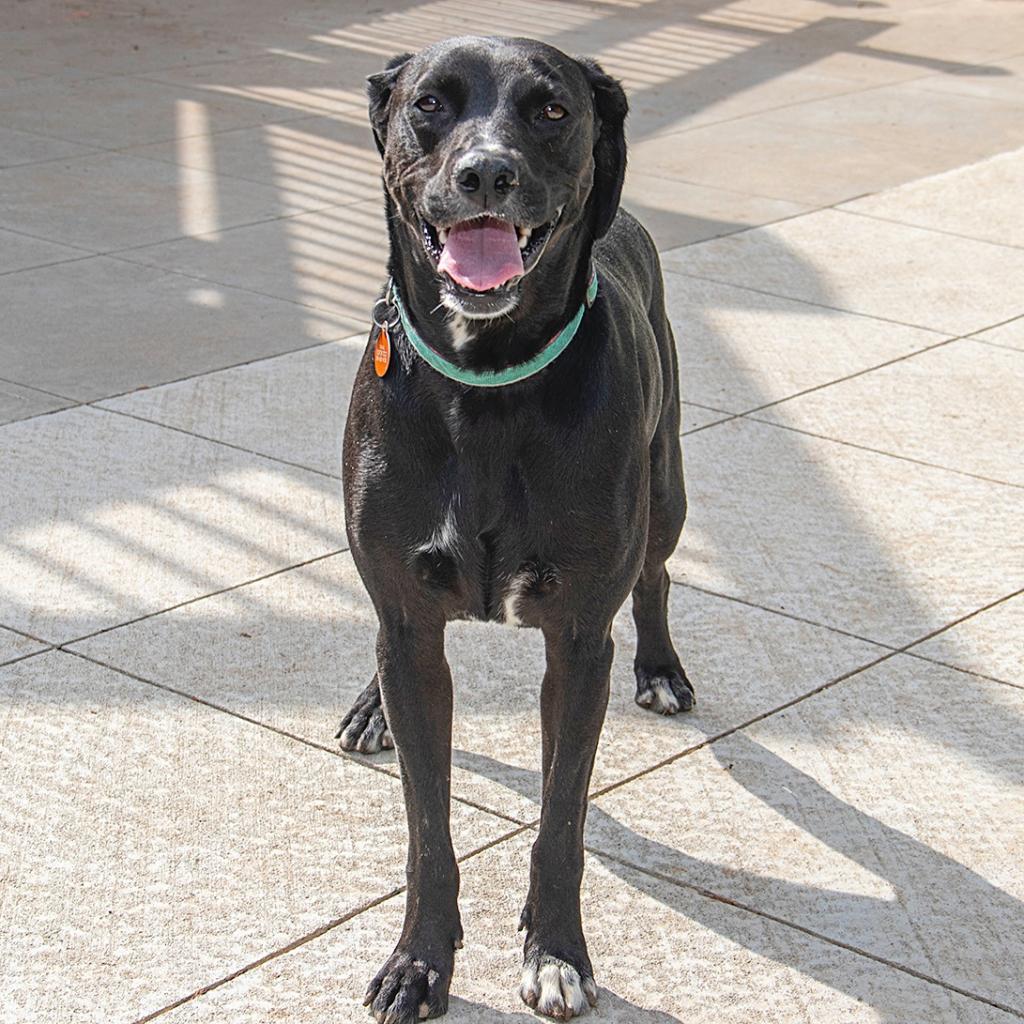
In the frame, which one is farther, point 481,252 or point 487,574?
point 487,574

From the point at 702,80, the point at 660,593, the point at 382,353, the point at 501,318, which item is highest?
the point at 501,318

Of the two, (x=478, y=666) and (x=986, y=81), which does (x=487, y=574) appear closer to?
(x=478, y=666)

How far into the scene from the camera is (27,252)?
7.96 m

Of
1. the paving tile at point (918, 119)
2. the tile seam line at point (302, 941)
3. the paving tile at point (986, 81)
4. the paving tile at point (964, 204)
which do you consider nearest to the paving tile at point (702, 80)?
the paving tile at point (918, 119)

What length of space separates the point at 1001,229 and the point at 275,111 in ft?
15.9

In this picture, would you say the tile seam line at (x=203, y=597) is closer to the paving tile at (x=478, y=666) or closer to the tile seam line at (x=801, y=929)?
the paving tile at (x=478, y=666)

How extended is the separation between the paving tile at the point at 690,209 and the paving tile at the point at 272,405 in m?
2.48

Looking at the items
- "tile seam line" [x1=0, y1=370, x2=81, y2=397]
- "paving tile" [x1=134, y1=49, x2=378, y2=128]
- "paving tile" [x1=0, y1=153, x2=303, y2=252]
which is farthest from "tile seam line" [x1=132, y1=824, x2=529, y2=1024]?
"paving tile" [x1=134, y1=49, x2=378, y2=128]

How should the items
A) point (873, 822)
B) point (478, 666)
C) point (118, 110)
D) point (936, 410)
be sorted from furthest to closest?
point (118, 110)
point (936, 410)
point (478, 666)
point (873, 822)

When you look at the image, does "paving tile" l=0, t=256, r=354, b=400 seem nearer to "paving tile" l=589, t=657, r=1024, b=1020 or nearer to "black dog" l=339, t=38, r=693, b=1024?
"paving tile" l=589, t=657, r=1024, b=1020

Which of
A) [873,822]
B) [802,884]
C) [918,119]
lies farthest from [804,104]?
[802,884]

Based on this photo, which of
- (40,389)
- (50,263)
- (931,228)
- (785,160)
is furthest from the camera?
(785,160)

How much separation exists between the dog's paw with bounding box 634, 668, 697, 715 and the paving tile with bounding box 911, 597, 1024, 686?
0.74m

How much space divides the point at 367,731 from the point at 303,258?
4471 millimetres
